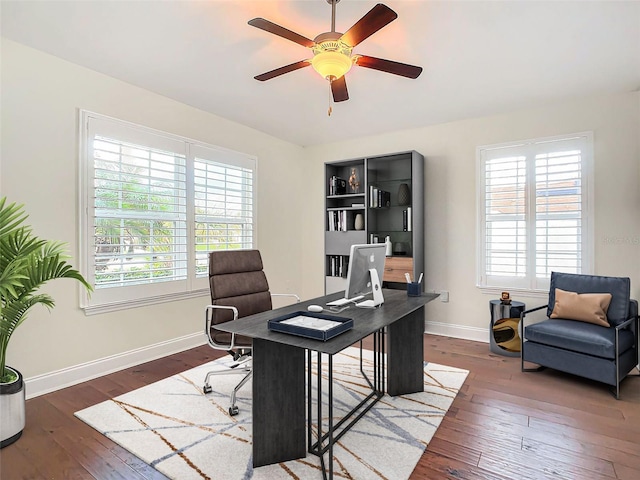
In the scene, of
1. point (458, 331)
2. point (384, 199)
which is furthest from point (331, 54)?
point (458, 331)

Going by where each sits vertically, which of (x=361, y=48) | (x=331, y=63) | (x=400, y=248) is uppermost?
(x=361, y=48)

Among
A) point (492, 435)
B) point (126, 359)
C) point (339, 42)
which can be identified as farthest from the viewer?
point (126, 359)

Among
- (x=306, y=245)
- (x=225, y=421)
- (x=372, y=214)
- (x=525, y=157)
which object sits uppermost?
(x=525, y=157)

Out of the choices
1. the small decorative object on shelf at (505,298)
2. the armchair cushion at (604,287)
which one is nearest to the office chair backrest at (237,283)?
the small decorative object on shelf at (505,298)

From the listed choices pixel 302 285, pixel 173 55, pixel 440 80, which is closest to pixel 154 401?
pixel 173 55

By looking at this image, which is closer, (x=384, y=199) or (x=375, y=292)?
(x=375, y=292)

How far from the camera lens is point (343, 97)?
8.86 ft

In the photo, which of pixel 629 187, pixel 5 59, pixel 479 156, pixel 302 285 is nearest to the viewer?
pixel 5 59

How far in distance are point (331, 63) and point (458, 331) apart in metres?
3.43

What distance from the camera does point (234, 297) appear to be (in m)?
2.85

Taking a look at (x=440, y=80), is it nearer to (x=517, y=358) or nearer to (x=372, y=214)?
(x=372, y=214)

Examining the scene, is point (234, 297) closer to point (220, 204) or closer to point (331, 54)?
point (220, 204)

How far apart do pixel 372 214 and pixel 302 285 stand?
1.62 metres

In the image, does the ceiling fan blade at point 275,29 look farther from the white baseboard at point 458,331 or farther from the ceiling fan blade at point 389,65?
the white baseboard at point 458,331
